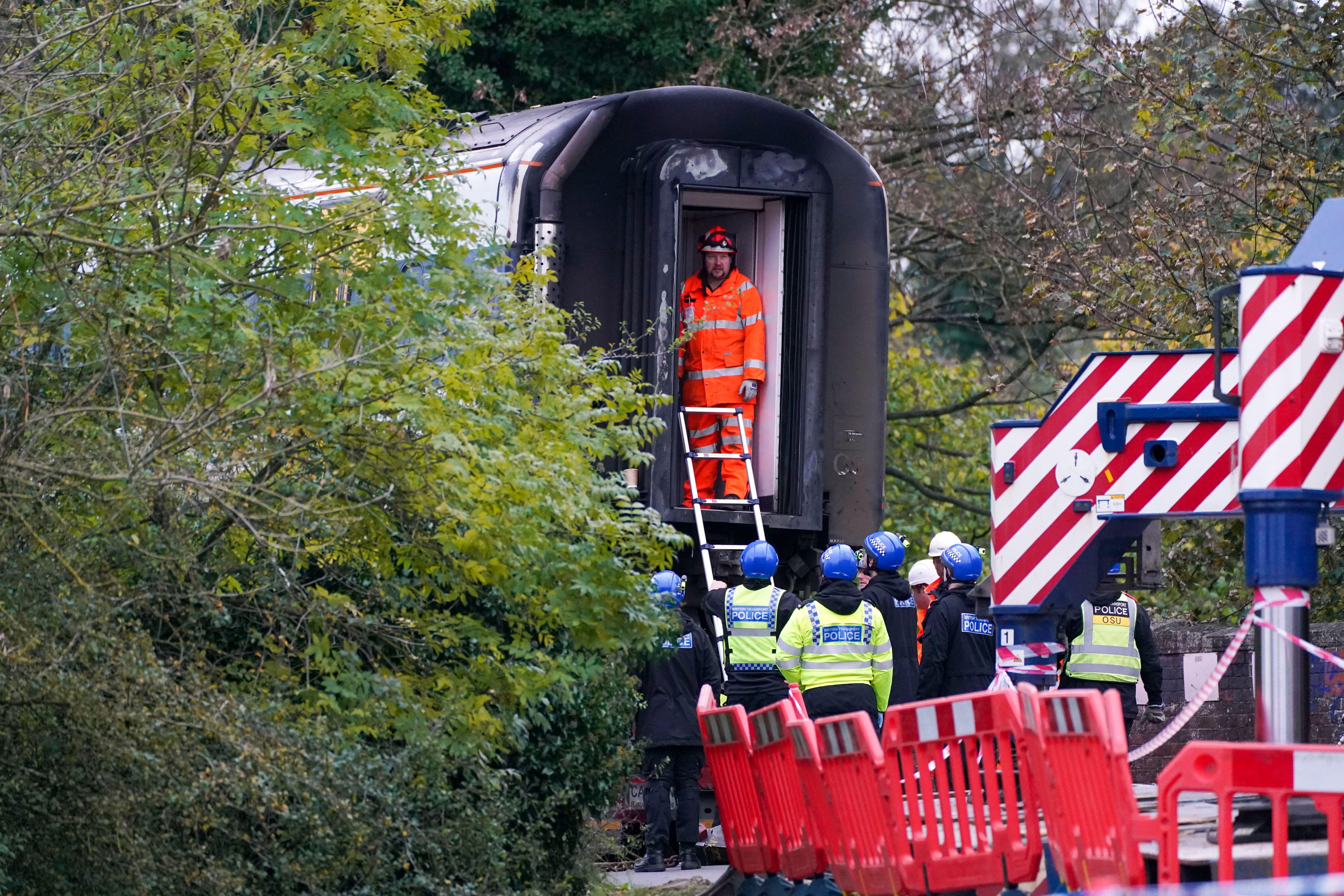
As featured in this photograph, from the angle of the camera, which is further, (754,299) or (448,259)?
(754,299)

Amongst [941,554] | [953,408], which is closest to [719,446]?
[941,554]

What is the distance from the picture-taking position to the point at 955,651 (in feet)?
32.4

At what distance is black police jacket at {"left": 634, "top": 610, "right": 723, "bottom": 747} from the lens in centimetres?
954

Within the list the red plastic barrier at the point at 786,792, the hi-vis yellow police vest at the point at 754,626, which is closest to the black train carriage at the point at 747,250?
the hi-vis yellow police vest at the point at 754,626

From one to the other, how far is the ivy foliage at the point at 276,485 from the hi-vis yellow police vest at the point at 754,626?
218 centimetres

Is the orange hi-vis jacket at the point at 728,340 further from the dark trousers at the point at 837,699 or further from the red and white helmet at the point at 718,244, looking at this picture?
the dark trousers at the point at 837,699

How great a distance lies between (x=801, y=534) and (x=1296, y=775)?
6.16 metres

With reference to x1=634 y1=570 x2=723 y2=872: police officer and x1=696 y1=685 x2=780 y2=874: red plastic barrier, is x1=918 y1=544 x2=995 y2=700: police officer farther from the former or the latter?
x1=696 y1=685 x2=780 y2=874: red plastic barrier

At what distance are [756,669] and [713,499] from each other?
1762 millimetres

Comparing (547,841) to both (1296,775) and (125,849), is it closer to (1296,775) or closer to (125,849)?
(125,849)

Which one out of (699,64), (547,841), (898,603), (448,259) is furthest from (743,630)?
(699,64)

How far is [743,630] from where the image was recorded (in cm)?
958

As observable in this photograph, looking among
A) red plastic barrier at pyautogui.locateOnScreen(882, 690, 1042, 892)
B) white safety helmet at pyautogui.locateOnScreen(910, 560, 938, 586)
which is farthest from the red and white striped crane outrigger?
white safety helmet at pyautogui.locateOnScreen(910, 560, 938, 586)

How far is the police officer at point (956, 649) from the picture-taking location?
388 inches
